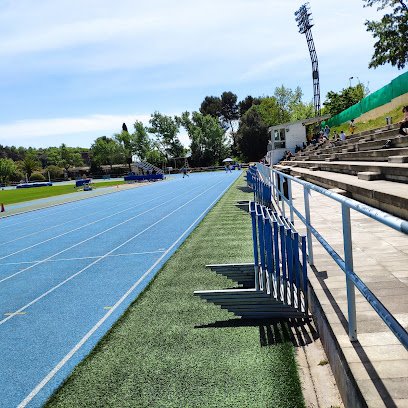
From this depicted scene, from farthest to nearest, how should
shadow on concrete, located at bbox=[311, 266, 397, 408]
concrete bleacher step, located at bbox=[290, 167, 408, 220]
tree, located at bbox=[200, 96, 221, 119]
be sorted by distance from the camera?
1. tree, located at bbox=[200, 96, 221, 119]
2. concrete bleacher step, located at bbox=[290, 167, 408, 220]
3. shadow on concrete, located at bbox=[311, 266, 397, 408]

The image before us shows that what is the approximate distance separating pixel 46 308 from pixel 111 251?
14.1ft

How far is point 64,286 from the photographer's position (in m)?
8.30

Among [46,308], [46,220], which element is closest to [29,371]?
Answer: [46,308]

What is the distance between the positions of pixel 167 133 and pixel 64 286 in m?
86.1

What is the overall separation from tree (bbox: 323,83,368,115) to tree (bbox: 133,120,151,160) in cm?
4084

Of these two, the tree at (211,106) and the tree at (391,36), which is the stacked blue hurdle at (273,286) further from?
the tree at (211,106)

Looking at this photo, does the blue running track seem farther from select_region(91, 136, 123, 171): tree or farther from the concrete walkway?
select_region(91, 136, 123, 171): tree

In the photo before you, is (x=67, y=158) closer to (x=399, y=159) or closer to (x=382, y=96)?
(x=382, y=96)

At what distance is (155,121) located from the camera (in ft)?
306

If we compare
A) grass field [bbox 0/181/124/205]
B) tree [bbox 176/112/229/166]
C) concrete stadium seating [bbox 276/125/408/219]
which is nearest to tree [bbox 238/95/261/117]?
tree [bbox 176/112/229/166]

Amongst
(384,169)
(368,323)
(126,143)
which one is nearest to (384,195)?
(384,169)

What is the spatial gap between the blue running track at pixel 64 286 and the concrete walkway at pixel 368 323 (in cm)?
291

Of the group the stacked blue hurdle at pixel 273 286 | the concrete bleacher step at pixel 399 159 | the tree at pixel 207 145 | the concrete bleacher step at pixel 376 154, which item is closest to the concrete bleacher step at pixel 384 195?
the concrete bleacher step at pixel 399 159

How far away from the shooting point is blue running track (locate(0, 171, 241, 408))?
4867 mm
